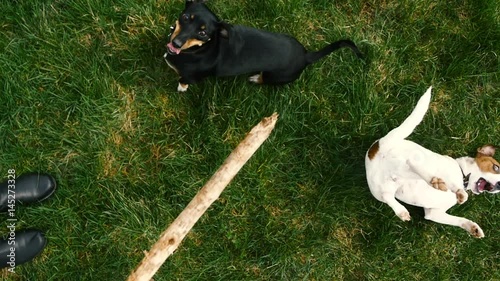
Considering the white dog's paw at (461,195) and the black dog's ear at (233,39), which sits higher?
the black dog's ear at (233,39)

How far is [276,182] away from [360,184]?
0.65m

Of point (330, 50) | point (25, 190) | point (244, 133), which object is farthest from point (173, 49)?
point (25, 190)

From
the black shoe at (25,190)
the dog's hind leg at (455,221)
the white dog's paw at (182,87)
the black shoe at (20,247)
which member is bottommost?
the black shoe at (20,247)

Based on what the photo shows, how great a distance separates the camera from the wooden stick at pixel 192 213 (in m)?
2.84

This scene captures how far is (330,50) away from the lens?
11.8ft

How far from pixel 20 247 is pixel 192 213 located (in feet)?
4.64

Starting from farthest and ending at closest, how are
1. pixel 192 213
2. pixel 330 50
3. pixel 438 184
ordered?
pixel 330 50 < pixel 438 184 < pixel 192 213

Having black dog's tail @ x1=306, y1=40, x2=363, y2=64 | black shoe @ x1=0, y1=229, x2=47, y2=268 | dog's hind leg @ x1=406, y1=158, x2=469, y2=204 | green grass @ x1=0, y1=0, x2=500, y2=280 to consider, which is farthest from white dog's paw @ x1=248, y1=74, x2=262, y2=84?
black shoe @ x1=0, y1=229, x2=47, y2=268

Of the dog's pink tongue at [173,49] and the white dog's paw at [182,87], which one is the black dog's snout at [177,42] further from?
the white dog's paw at [182,87]

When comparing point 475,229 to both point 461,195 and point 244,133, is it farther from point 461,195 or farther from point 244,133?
point 244,133

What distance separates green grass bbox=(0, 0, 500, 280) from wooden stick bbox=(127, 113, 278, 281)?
0.84 m

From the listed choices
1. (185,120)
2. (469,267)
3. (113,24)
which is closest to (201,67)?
(185,120)

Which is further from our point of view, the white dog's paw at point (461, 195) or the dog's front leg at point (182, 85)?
the dog's front leg at point (182, 85)

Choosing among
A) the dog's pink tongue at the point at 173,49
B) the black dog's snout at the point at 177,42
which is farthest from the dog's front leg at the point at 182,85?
the black dog's snout at the point at 177,42
